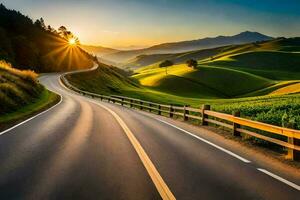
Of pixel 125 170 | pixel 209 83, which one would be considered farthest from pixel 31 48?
pixel 125 170

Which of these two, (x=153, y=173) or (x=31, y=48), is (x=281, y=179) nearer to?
(x=153, y=173)

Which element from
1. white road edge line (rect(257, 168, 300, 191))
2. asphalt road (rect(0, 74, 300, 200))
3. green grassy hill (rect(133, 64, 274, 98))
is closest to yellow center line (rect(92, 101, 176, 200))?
asphalt road (rect(0, 74, 300, 200))

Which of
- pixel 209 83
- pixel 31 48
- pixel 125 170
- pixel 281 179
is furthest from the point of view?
pixel 209 83

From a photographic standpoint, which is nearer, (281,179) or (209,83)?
(281,179)

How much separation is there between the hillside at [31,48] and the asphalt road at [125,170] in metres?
94.4

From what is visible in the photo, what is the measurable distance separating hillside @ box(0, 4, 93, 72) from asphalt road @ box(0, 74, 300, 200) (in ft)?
310

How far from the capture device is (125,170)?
31.0ft

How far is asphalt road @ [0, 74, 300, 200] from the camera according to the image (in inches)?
299

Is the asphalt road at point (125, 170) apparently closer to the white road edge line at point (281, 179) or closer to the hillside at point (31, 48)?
the white road edge line at point (281, 179)

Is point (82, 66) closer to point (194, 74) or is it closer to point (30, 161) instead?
point (194, 74)

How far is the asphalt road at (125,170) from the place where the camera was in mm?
7598

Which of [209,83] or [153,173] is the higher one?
[209,83]

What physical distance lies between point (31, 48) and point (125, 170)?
389 ft

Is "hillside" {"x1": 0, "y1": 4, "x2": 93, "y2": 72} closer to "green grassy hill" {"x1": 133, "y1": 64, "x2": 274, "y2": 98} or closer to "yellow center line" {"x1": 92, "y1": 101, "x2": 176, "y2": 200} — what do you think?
"green grassy hill" {"x1": 133, "y1": 64, "x2": 274, "y2": 98}
